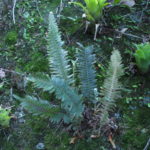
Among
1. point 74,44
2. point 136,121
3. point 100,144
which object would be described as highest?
point 74,44

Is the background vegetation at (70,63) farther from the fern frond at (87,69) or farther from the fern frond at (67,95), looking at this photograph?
the fern frond at (67,95)

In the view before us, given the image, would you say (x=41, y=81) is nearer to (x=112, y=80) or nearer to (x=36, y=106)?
(x=36, y=106)

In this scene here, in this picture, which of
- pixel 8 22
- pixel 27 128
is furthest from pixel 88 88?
pixel 8 22

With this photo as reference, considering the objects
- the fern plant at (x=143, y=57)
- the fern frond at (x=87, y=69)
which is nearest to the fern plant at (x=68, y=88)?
the fern frond at (x=87, y=69)

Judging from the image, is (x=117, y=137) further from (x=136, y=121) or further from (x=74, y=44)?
(x=74, y=44)

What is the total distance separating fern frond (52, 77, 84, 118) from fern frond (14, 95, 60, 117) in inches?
5.6

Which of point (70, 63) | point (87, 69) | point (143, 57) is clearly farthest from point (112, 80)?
point (70, 63)

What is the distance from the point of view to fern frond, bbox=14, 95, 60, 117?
5.49ft

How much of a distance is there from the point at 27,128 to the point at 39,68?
559mm

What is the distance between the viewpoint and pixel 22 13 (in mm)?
2828

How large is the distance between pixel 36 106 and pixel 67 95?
0.81 feet

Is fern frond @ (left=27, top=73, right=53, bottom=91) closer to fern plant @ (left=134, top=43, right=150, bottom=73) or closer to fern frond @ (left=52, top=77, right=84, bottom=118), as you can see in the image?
fern frond @ (left=52, top=77, right=84, bottom=118)

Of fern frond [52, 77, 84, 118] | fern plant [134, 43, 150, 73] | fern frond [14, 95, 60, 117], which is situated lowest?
fern frond [14, 95, 60, 117]

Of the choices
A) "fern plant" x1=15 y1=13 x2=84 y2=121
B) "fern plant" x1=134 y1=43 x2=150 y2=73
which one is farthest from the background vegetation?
"fern plant" x1=15 y1=13 x2=84 y2=121
